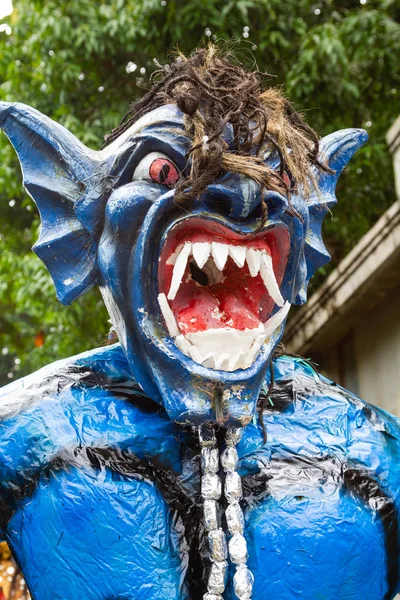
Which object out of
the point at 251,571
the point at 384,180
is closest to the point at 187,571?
the point at 251,571

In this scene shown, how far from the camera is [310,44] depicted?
16.5 feet

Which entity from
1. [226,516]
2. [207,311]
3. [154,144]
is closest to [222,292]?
[207,311]

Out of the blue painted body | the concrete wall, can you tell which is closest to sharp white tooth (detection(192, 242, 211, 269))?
the blue painted body

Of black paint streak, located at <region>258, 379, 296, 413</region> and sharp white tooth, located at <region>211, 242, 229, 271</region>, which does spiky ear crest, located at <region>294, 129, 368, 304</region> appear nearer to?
black paint streak, located at <region>258, 379, 296, 413</region>

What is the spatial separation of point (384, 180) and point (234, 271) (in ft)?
14.6

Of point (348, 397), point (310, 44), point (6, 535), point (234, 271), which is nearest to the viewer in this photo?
point (234, 271)

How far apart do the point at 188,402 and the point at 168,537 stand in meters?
0.30

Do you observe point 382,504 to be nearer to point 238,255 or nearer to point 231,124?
point 238,255

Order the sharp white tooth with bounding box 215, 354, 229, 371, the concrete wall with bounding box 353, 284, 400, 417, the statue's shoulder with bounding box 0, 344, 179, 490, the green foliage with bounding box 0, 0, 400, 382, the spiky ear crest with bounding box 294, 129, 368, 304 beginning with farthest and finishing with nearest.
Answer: the green foliage with bounding box 0, 0, 400, 382 < the concrete wall with bounding box 353, 284, 400, 417 < the spiky ear crest with bounding box 294, 129, 368, 304 < the statue's shoulder with bounding box 0, 344, 179, 490 < the sharp white tooth with bounding box 215, 354, 229, 371

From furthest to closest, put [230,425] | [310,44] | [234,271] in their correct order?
[310,44] → [234,271] → [230,425]

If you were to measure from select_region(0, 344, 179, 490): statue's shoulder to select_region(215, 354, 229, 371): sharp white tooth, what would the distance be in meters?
0.31

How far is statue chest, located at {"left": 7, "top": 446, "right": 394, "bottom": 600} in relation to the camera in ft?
5.33

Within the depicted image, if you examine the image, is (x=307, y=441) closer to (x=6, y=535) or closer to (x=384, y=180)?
(x=6, y=535)

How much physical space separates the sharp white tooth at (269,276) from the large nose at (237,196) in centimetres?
9
